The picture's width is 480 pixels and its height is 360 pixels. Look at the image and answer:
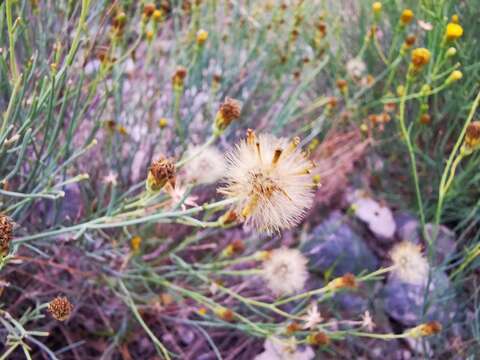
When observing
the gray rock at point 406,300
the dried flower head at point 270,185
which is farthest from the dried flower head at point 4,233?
the gray rock at point 406,300

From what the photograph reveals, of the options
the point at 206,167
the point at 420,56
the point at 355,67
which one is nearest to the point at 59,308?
the point at 206,167

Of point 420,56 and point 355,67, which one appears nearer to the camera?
point 420,56

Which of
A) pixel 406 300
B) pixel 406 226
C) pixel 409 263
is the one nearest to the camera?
pixel 409 263

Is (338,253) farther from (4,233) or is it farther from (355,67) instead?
(4,233)

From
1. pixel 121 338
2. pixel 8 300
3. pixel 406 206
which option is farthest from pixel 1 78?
pixel 406 206

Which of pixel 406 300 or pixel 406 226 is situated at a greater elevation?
pixel 406 226

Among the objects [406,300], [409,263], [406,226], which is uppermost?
[409,263]

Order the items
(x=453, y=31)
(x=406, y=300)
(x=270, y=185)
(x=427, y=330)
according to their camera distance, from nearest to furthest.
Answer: (x=270, y=185), (x=427, y=330), (x=453, y=31), (x=406, y=300)

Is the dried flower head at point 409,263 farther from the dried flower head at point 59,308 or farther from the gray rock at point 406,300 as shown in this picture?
the dried flower head at point 59,308
